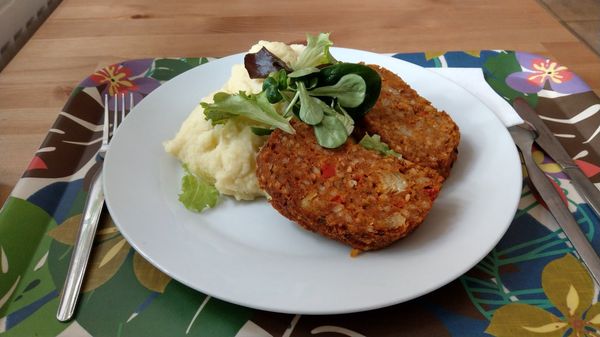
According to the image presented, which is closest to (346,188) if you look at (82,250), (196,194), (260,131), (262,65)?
(260,131)

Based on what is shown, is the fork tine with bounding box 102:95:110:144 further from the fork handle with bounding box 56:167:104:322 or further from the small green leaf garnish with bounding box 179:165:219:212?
the small green leaf garnish with bounding box 179:165:219:212

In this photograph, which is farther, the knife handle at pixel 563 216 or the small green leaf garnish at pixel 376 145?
the small green leaf garnish at pixel 376 145

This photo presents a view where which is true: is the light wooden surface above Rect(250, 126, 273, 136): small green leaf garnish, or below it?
below

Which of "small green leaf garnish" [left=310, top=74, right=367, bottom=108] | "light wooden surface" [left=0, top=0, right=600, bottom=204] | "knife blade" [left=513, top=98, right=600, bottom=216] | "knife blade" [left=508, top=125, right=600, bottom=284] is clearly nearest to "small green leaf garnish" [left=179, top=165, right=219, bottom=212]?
"small green leaf garnish" [left=310, top=74, right=367, bottom=108]

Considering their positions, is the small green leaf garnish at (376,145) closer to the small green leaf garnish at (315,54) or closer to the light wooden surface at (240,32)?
the small green leaf garnish at (315,54)

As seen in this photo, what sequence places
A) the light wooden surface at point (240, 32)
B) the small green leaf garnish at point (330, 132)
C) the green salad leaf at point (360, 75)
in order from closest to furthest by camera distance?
1. the small green leaf garnish at point (330, 132)
2. the green salad leaf at point (360, 75)
3. the light wooden surface at point (240, 32)

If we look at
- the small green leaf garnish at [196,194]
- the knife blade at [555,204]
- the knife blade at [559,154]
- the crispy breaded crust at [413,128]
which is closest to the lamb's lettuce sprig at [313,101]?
the crispy breaded crust at [413,128]

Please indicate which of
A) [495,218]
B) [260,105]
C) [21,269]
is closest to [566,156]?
[495,218]
